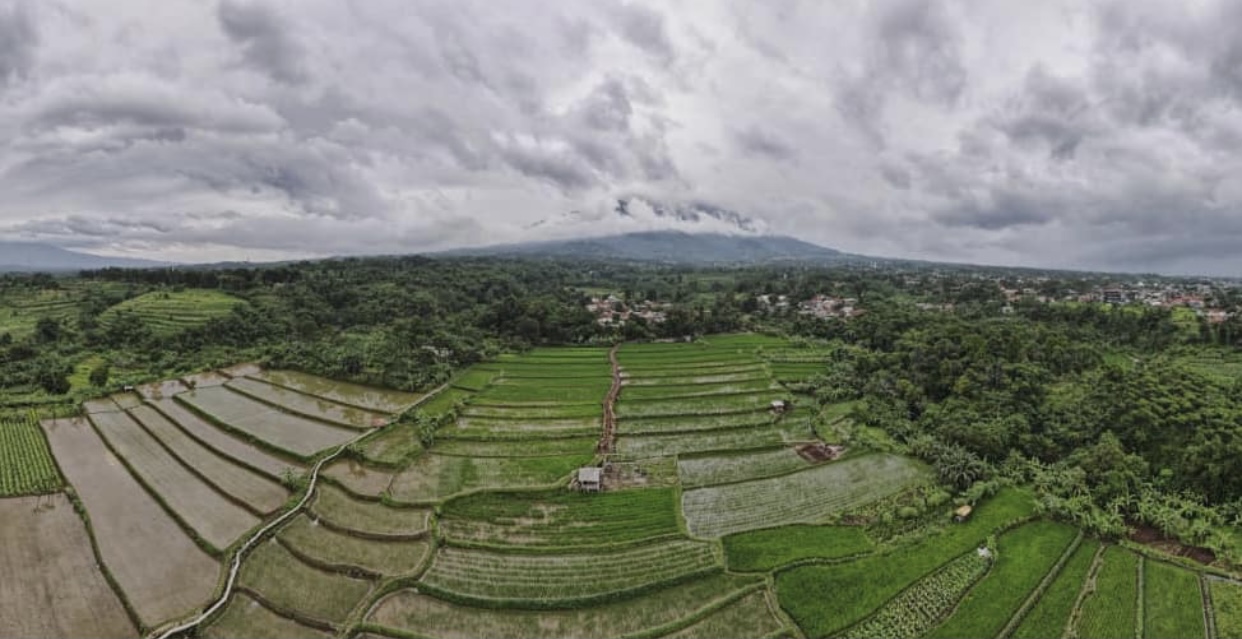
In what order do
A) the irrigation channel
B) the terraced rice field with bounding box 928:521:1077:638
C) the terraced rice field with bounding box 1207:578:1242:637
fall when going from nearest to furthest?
the terraced rice field with bounding box 1207:578:1242:637 < the irrigation channel < the terraced rice field with bounding box 928:521:1077:638

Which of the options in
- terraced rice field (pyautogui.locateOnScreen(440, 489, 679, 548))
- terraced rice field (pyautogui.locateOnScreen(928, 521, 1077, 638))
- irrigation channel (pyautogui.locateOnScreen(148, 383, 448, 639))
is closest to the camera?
irrigation channel (pyautogui.locateOnScreen(148, 383, 448, 639))

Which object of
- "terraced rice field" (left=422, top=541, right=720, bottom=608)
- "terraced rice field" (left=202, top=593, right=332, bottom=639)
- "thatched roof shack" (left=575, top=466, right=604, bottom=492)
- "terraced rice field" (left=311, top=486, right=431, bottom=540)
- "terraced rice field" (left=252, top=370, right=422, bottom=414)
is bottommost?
"terraced rice field" (left=202, top=593, right=332, bottom=639)

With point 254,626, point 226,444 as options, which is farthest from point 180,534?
point 226,444

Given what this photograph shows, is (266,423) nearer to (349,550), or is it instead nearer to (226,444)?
(226,444)

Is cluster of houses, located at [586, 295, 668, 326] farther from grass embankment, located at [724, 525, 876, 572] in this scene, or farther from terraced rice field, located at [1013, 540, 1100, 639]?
terraced rice field, located at [1013, 540, 1100, 639]

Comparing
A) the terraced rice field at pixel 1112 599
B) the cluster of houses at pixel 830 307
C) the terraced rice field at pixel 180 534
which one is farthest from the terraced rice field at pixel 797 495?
the cluster of houses at pixel 830 307

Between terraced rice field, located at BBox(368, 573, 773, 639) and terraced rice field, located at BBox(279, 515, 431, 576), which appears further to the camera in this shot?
terraced rice field, located at BBox(279, 515, 431, 576)

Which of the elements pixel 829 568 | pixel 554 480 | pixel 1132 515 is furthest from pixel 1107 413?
pixel 554 480

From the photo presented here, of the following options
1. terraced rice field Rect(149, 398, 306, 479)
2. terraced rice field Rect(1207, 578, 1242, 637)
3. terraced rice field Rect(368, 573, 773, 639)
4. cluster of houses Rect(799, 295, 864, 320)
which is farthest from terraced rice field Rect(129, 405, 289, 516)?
cluster of houses Rect(799, 295, 864, 320)
